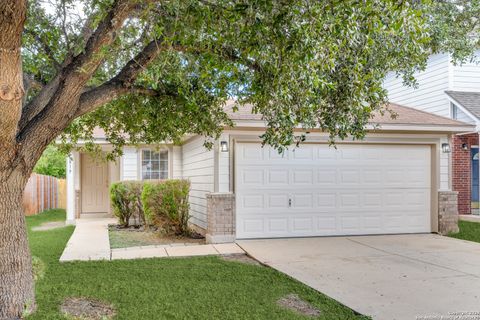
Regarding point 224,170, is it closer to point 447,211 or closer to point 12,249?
point 12,249

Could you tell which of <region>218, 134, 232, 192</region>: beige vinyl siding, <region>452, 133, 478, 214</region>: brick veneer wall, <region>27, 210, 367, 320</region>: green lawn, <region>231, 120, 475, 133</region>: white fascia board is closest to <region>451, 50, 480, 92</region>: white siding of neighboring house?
<region>452, 133, 478, 214</region>: brick veneer wall

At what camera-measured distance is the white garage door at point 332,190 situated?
30.7 feet

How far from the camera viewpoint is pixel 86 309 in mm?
4809

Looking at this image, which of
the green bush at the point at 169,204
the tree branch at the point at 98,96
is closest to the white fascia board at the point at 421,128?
the green bush at the point at 169,204

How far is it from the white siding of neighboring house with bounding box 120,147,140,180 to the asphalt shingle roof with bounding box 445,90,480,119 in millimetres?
9459

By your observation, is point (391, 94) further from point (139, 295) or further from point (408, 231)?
point (139, 295)

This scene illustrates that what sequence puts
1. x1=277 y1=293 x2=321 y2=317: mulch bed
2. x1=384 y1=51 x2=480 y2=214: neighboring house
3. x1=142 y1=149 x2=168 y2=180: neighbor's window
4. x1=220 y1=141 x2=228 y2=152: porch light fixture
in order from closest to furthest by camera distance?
1. x1=277 y1=293 x2=321 y2=317: mulch bed
2. x1=220 y1=141 x2=228 y2=152: porch light fixture
3. x1=384 y1=51 x2=480 y2=214: neighboring house
4. x1=142 y1=149 x2=168 y2=180: neighbor's window

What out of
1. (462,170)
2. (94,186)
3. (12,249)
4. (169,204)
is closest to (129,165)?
(94,186)

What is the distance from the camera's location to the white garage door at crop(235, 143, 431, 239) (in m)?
9.36

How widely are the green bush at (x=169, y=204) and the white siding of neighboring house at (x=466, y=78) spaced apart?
8.80 metres

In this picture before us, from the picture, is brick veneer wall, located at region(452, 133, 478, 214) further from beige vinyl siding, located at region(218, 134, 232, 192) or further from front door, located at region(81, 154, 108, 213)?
front door, located at region(81, 154, 108, 213)

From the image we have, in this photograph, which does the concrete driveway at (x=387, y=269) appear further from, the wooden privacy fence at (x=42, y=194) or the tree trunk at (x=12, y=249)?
the wooden privacy fence at (x=42, y=194)

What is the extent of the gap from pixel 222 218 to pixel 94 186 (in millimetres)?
6940

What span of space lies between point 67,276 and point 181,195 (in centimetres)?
364
